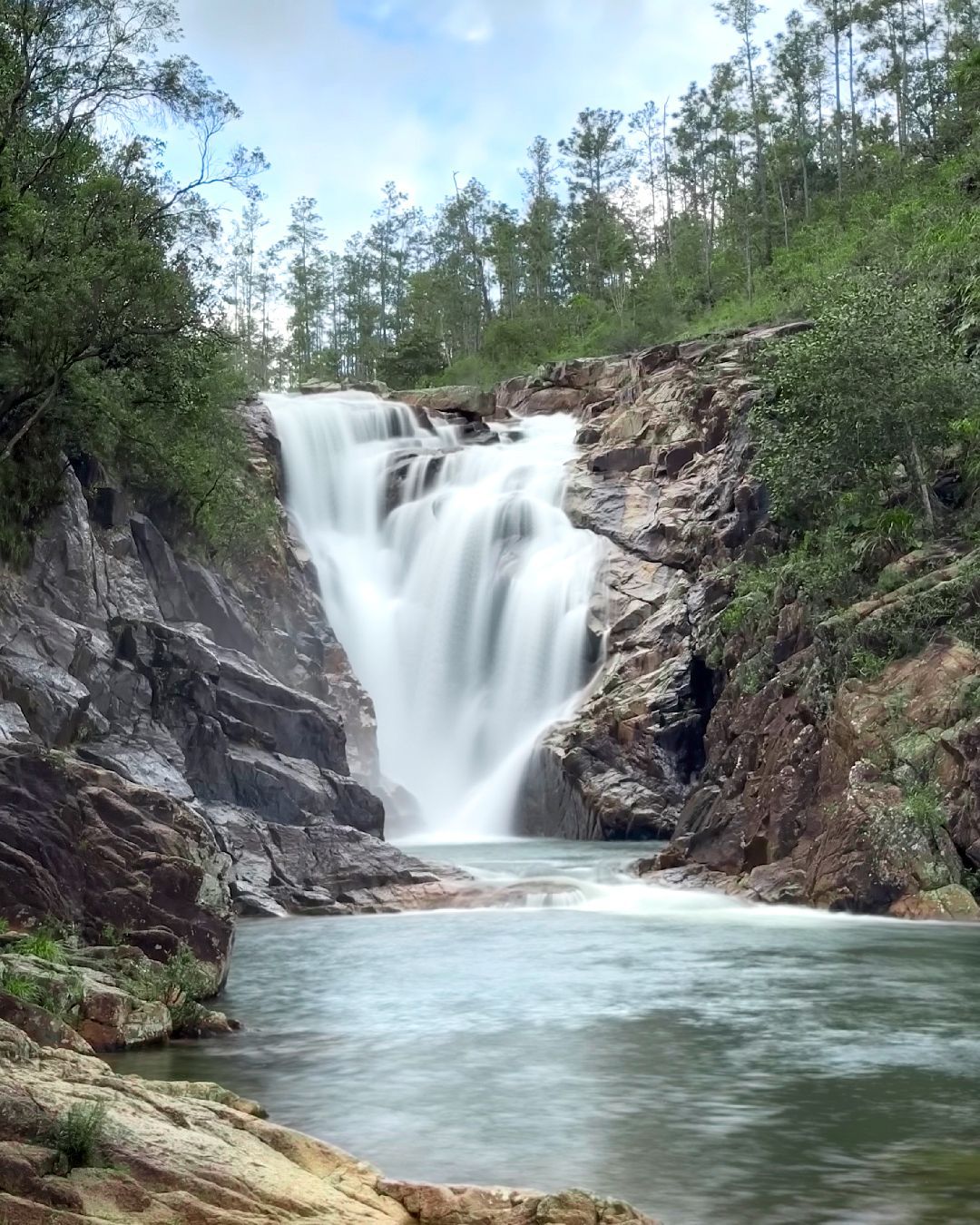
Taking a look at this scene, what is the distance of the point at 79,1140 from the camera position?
738cm

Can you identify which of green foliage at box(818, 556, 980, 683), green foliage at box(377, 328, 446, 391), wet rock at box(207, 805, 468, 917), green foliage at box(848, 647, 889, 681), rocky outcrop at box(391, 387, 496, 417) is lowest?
wet rock at box(207, 805, 468, 917)

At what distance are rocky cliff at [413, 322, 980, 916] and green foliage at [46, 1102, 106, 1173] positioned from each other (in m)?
18.0

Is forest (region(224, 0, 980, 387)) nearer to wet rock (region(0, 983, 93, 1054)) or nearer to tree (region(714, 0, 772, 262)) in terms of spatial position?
tree (region(714, 0, 772, 262))

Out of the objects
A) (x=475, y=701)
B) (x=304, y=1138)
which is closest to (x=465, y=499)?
(x=475, y=701)

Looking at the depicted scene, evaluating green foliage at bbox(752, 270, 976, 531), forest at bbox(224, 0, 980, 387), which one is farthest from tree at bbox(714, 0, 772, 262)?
green foliage at bbox(752, 270, 976, 531)

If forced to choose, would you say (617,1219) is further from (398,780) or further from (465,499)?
(465,499)

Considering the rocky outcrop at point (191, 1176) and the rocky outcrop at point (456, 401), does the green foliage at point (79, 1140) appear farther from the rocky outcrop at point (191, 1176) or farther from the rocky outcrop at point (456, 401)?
the rocky outcrop at point (456, 401)

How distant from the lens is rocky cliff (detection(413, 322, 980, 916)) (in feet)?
77.2

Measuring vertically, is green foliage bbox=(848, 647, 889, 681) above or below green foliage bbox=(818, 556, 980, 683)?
below

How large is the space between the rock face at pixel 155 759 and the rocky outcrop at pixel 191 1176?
726 cm

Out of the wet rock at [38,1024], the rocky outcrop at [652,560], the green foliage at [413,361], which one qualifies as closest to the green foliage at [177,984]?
the wet rock at [38,1024]

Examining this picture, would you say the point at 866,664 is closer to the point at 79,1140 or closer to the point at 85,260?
the point at 85,260

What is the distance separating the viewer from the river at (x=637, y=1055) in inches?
382

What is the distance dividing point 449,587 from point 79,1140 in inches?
1471
